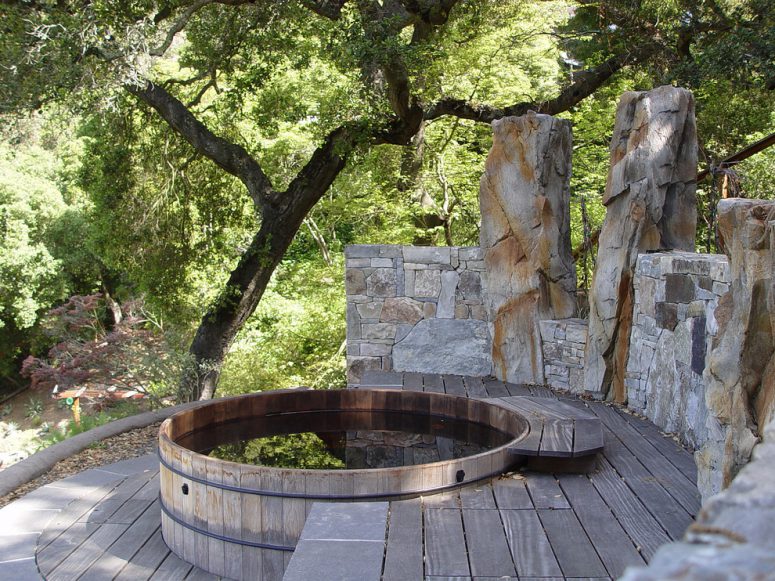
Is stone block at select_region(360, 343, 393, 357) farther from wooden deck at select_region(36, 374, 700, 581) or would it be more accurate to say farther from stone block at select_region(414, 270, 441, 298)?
wooden deck at select_region(36, 374, 700, 581)

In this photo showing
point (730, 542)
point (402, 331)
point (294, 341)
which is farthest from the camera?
point (294, 341)

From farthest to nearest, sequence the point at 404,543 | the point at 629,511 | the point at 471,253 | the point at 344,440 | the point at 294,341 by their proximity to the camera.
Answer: the point at 294,341
the point at 471,253
the point at 344,440
the point at 629,511
the point at 404,543

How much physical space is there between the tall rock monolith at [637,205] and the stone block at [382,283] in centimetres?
178

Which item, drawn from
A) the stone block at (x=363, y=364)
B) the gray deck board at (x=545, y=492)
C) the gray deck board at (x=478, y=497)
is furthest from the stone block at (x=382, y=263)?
the gray deck board at (x=478, y=497)

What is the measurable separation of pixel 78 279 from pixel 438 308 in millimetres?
15817

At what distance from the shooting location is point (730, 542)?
2.90 feet

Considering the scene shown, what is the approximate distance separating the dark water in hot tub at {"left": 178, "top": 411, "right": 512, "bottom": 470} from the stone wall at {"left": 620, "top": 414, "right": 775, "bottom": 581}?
372 cm

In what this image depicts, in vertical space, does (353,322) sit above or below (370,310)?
below

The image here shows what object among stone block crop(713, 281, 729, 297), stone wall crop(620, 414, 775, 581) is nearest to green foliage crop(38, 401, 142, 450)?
stone block crop(713, 281, 729, 297)

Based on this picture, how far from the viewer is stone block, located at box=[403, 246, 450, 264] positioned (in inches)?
261

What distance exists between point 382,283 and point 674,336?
8.76ft

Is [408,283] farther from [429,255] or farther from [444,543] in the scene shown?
[444,543]

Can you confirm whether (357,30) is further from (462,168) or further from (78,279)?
(78,279)

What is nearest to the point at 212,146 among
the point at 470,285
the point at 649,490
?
the point at 470,285
